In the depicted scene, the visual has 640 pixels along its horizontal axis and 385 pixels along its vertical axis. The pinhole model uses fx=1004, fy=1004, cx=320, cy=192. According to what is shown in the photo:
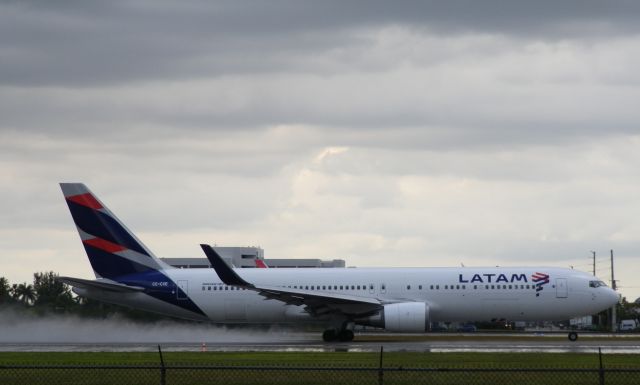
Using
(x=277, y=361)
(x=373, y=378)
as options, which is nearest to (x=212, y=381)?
(x=373, y=378)

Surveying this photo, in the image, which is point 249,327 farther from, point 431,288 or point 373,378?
point 373,378

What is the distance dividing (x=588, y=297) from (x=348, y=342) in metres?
11.8

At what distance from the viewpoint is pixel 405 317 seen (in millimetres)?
45688

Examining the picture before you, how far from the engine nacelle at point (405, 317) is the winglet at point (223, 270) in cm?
650

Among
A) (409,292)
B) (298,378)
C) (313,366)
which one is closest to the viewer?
(298,378)

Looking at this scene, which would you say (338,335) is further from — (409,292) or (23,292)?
(23,292)

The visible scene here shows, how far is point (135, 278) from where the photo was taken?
50438 mm

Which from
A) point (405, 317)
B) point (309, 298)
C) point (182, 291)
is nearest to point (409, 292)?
point (405, 317)

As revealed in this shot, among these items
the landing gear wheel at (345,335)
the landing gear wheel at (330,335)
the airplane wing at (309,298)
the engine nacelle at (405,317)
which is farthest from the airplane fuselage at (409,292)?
the landing gear wheel at (345,335)

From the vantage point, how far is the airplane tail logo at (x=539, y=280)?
47.7 meters

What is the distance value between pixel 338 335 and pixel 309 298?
281 cm

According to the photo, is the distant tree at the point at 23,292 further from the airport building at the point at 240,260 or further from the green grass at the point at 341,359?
the green grass at the point at 341,359

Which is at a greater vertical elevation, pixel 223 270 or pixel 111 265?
pixel 111 265

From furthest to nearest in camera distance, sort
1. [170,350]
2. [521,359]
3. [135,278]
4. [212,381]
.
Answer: [135,278] → [170,350] → [521,359] → [212,381]
